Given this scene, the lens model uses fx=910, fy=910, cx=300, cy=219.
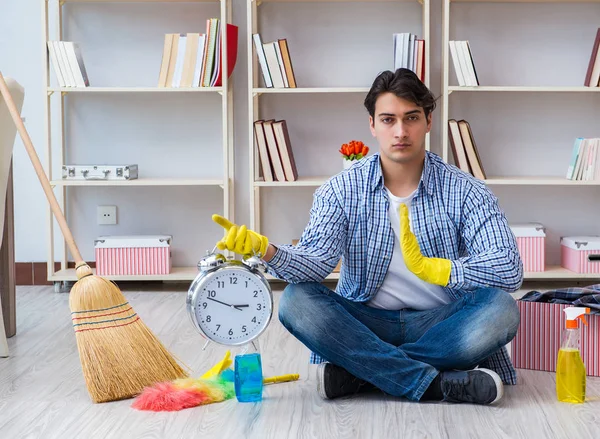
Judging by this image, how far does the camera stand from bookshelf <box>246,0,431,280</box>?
396 centimetres

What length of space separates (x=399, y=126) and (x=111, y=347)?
929 mm

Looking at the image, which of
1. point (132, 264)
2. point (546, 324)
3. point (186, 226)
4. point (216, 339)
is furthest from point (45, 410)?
point (186, 226)

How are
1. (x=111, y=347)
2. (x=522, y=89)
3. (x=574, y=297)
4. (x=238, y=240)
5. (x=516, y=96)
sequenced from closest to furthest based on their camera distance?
(x=238, y=240) → (x=111, y=347) → (x=574, y=297) → (x=522, y=89) → (x=516, y=96)

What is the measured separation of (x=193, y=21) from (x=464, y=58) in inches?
49.6

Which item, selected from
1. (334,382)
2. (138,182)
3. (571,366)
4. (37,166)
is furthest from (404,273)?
(138,182)

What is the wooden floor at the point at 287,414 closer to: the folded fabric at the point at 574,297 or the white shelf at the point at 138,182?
the folded fabric at the point at 574,297

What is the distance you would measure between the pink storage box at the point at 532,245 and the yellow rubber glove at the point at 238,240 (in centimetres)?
214

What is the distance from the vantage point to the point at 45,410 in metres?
2.25

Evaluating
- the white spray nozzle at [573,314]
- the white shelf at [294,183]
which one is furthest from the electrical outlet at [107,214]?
the white spray nozzle at [573,314]

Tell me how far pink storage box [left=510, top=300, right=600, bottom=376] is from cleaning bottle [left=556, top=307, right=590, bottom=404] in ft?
0.80

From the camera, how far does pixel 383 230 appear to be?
93.6 inches

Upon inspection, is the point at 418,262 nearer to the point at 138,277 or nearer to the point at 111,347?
the point at 111,347

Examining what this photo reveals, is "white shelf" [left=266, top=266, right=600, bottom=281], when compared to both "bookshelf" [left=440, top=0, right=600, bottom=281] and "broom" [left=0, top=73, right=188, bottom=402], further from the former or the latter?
"broom" [left=0, top=73, right=188, bottom=402]

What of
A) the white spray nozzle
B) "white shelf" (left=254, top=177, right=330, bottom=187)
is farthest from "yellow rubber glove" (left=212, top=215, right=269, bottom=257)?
"white shelf" (left=254, top=177, right=330, bottom=187)
